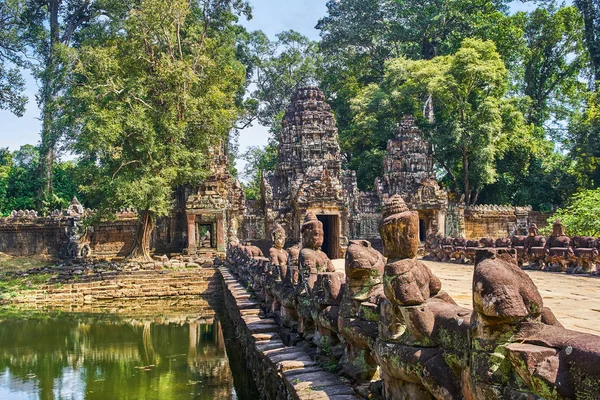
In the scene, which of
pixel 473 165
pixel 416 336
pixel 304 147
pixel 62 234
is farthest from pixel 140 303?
pixel 473 165

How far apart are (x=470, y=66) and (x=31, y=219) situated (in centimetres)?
2211

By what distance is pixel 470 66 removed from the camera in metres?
26.3

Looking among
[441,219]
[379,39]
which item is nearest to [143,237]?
[441,219]

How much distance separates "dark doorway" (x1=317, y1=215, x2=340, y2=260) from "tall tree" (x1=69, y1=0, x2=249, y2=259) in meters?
6.03

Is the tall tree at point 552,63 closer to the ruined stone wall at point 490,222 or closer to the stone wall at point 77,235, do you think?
the ruined stone wall at point 490,222

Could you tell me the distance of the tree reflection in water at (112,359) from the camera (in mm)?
8328

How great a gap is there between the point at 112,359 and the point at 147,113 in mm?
13156

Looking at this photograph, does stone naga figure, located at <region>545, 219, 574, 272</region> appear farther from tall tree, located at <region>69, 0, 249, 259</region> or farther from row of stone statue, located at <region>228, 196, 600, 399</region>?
tall tree, located at <region>69, 0, 249, 259</region>

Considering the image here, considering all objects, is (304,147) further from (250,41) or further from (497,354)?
(497,354)

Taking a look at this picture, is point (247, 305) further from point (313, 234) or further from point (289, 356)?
point (289, 356)

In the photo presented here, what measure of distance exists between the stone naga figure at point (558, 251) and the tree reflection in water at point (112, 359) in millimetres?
8344

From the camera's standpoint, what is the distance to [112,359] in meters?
10.4

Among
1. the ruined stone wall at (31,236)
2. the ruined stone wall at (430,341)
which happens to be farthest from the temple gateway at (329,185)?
the ruined stone wall at (430,341)

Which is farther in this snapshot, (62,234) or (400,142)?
(400,142)
